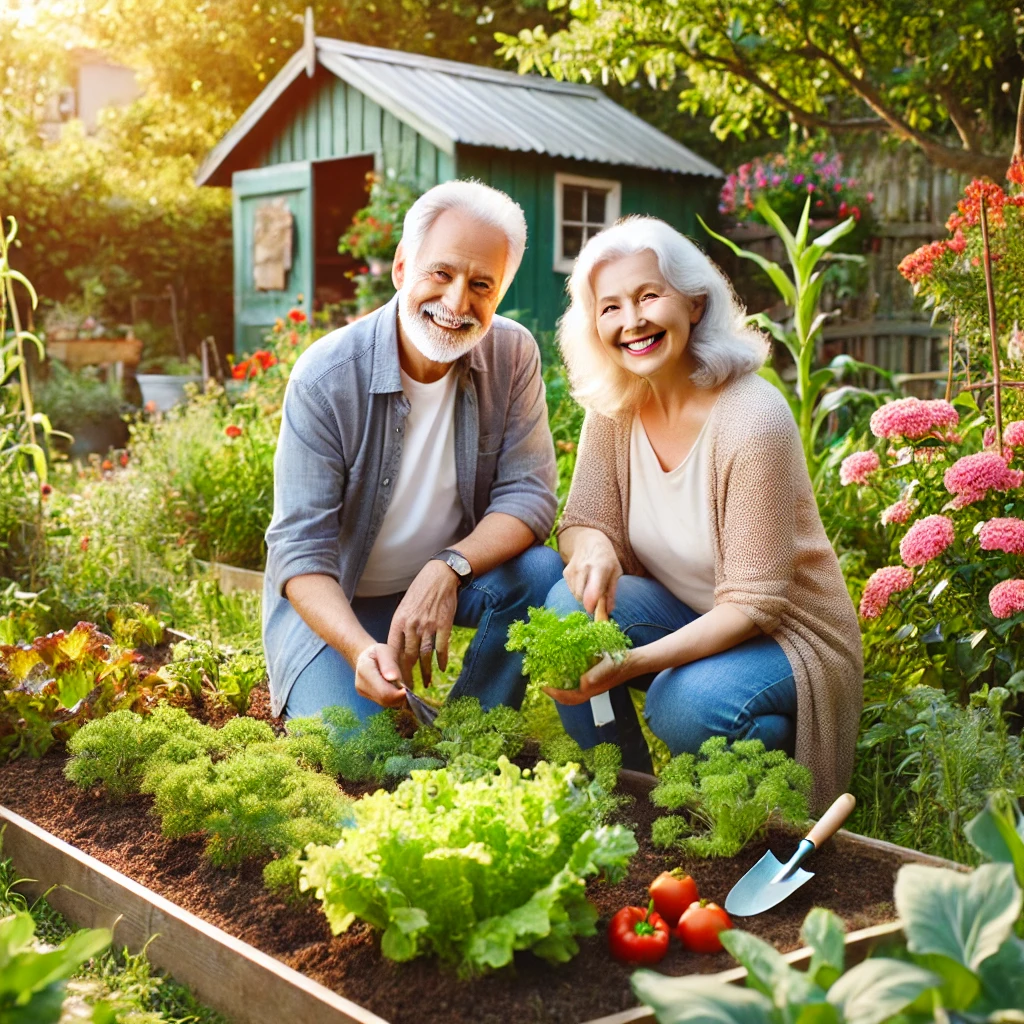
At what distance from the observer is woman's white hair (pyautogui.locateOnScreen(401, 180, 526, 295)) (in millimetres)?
2855

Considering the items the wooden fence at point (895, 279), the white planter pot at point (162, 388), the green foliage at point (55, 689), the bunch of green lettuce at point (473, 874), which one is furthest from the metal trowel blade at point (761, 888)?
the white planter pot at point (162, 388)

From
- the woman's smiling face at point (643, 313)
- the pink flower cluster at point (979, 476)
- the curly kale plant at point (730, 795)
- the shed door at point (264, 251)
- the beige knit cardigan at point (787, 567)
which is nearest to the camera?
the curly kale plant at point (730, 795)

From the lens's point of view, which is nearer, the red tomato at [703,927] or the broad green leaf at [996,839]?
the broad green leaf at [996,839]

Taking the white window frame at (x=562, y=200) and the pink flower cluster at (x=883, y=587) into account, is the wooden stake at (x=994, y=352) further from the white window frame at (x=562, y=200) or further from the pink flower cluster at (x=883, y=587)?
the white window frame at (x=562, y=200)

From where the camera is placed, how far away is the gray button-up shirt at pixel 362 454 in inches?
113

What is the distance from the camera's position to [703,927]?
194cm

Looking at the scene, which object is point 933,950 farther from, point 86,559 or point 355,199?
point 355,199

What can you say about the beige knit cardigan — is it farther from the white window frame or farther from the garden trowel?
the white window frame

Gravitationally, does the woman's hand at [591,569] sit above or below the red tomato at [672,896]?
above

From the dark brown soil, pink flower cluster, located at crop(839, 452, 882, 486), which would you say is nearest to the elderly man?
the dark brown soil

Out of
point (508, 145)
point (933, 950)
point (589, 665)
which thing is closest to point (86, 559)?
point (589, 665)

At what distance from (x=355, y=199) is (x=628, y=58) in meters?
4.56

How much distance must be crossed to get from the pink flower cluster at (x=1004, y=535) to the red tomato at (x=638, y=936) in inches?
52.7

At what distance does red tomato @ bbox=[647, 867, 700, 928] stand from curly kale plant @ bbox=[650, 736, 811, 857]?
185 millimetres
